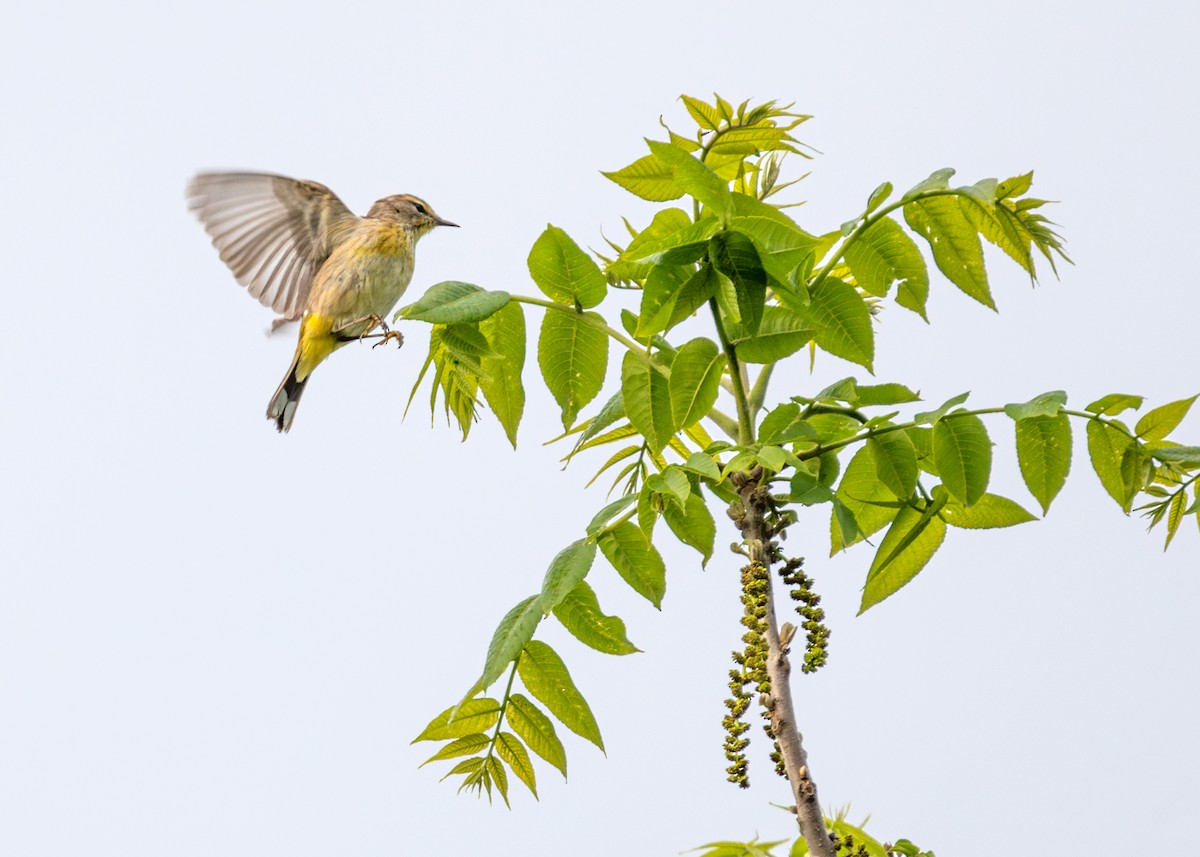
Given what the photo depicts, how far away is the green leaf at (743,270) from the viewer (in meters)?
1.82

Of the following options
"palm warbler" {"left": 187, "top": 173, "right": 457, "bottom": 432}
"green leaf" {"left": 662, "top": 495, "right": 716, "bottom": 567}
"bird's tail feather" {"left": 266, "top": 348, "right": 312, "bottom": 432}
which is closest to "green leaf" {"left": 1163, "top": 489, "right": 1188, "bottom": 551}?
"green leaf" {"left": 662, "top": 495, "right": 716, "bottom": 567}

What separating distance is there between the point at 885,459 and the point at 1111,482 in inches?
18.9

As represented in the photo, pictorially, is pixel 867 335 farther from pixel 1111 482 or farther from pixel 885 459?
pixel 1111 482

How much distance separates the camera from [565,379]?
221 centimetres

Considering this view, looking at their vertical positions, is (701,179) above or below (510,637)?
above

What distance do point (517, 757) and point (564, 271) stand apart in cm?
93

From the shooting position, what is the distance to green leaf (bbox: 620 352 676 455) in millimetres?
2004

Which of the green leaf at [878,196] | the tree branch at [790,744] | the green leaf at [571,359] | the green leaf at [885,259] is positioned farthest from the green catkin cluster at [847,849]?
the green leaf at [878,196]

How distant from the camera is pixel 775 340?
1956mm

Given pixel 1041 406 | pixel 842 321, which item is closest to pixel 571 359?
pixel 842 321

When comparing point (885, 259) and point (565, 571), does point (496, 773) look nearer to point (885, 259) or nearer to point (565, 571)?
point (565, 571)

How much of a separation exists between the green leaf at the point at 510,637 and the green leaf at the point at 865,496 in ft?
1.79

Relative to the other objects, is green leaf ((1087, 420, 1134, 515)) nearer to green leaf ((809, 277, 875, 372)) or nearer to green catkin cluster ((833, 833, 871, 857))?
green leaf ((809, 277, 875, 372))

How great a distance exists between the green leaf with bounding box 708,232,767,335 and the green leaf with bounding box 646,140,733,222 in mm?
37
